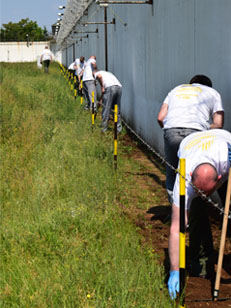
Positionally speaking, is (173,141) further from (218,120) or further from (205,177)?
(205,177)

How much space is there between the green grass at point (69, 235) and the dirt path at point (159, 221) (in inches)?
7.8

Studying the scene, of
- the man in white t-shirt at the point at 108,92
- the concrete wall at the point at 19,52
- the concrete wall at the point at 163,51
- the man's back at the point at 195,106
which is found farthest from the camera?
the concrete wall at the point at 19,52

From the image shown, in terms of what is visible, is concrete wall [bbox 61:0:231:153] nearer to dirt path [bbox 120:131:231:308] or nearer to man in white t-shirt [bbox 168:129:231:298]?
dirt path [bbox 120:131:231:308]

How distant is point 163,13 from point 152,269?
4975mm

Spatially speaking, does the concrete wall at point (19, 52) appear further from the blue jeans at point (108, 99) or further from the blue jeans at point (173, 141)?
the blue jeans at point (173, 141)

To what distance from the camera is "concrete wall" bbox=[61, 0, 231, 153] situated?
525cm

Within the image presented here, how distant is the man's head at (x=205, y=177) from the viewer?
10.7 feet

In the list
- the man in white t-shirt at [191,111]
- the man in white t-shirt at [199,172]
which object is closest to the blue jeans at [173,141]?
the man in white t-shirt at [191,111]

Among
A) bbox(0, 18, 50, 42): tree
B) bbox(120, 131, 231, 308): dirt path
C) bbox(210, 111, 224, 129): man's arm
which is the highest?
bbox(0, 18, 50, 42): tree

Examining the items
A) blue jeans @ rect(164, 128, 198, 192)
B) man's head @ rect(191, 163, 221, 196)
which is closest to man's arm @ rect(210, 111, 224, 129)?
blue jeans @ rect(164, 128, 198, 192)

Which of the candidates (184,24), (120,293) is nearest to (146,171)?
(184,24)

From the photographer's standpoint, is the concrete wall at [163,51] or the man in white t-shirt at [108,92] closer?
the concrete wall at [163,51]

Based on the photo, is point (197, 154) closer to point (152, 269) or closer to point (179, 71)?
point (152, 269)

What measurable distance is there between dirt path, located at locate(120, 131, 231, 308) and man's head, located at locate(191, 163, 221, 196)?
0.73m
